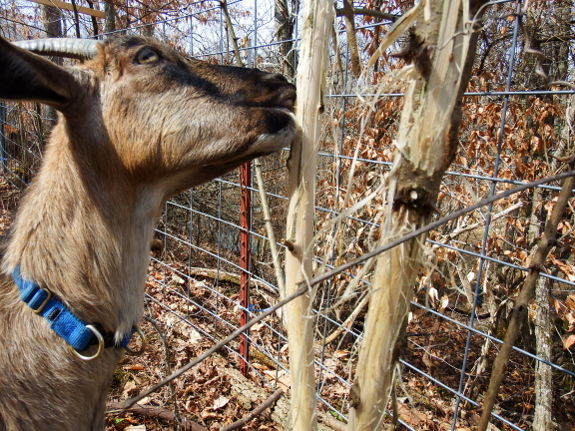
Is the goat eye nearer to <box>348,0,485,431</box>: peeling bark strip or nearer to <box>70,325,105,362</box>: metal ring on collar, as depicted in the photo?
<box>70,325,105,362</box>: metal ring on collar

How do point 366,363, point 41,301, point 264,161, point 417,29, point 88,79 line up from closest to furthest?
point 417,29 < point 366,363 < point 41,301 < point 88,79 < point 264,161

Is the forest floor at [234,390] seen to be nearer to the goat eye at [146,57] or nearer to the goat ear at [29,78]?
the goat ear at [29,78]

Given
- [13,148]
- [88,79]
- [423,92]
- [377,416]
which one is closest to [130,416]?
[88,79]

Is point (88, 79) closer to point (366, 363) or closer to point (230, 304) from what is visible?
point (366, 363)

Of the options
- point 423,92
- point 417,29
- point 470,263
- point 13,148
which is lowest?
point 470,263

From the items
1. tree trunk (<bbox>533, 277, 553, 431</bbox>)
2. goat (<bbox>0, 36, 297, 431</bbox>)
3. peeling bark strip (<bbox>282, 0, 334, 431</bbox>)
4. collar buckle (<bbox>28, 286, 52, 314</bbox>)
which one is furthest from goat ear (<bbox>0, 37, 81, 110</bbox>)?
tree trunk (<bbox>533, 277, 553, 431</bbox>)

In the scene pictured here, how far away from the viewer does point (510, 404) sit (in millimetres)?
4746

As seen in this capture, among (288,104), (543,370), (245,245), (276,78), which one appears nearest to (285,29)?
(245,245)

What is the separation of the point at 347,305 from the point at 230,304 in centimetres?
153

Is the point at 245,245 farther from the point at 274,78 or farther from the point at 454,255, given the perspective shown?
the point at 274,78

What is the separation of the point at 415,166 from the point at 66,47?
2193 millimetres

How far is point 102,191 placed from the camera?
2.24m

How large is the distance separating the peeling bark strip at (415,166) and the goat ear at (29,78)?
1.53 meters

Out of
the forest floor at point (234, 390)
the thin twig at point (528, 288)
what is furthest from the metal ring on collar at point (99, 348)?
the thin twig at point (528, 288)
